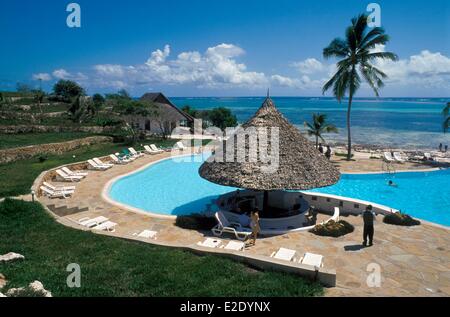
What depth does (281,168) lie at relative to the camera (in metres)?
11.3

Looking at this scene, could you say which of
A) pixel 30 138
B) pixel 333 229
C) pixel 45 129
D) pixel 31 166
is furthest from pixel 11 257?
pixel 45 129

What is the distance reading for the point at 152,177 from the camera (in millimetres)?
19703

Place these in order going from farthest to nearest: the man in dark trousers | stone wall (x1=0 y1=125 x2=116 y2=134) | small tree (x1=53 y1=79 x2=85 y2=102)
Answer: small tree (x1=53 y1=79 x2=85 y2=102)
stone wall (x1=0 y1=125 x2=116 y2=134)
the man in dark trousers

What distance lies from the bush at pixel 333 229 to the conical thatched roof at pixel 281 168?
1.42 meters

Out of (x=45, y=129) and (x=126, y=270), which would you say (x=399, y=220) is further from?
(x=45, y=129)

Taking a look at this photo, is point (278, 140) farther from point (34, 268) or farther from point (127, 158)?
point (127, 158)

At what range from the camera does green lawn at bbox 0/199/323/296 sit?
611cm

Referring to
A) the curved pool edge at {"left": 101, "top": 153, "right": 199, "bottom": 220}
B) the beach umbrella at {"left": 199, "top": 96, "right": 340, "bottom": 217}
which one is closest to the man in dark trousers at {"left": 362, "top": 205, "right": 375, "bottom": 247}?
the beach umbrella at {"left": 199, "top": 96, "right": 340, "bottom": 217}

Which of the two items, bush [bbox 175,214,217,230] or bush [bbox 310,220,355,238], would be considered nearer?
bush [bbox 310,220,355,238]

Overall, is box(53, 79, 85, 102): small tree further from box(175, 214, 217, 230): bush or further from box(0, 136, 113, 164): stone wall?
box(175, 214, 217, 230): bush

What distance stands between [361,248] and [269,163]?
13.6 ft

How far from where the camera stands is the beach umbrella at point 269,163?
11.0m

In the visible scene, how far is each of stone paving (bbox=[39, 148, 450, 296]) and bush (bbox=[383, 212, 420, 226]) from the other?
0.82ft

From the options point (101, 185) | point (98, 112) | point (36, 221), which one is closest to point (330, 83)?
point (101, 185)
